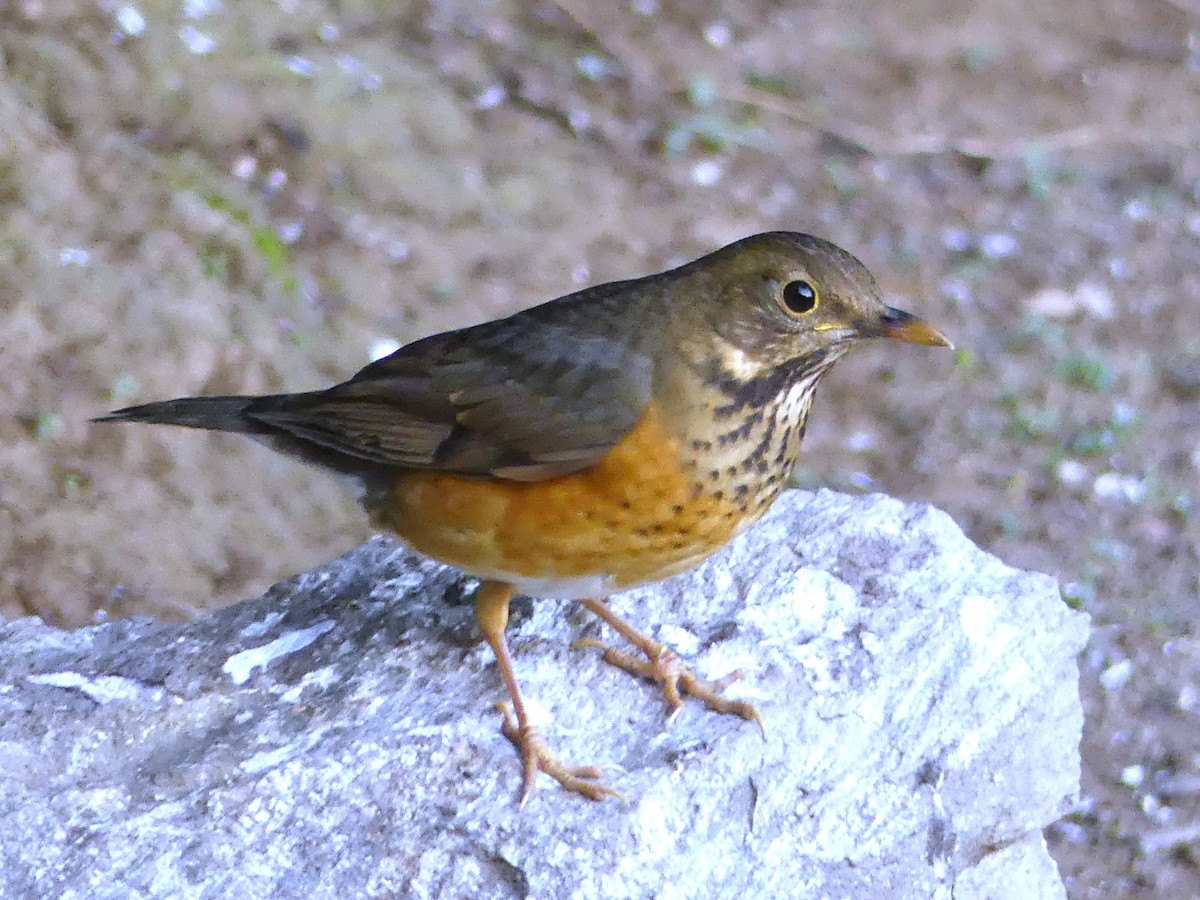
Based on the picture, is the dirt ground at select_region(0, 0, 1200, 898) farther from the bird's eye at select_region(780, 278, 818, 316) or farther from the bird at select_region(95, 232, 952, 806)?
the bird's eye at select_region(780, 278, 818, 316)

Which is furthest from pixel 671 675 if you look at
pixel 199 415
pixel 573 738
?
pixel 199 415

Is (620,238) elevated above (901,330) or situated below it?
below

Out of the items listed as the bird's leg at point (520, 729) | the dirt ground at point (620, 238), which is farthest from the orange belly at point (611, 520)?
the dirt ground at point (620, 238)

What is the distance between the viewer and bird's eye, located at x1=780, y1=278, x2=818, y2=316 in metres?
3.59

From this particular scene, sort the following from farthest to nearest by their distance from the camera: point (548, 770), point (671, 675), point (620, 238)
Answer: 1. point (620, 238)
2. point (671, 675)
3. point (548, 770)

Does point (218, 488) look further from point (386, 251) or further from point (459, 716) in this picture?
point (459, 716)

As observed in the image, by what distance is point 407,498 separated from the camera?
3875 mm

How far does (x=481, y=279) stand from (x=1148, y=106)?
5.32 meters

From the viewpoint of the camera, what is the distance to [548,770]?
3.56 meters

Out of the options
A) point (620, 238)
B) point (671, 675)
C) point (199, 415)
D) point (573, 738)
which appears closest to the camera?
point (573, 738)

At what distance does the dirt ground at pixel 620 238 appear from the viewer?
640cm

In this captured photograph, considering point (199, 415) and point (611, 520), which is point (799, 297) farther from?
point (199, 415)

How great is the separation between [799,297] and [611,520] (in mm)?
730

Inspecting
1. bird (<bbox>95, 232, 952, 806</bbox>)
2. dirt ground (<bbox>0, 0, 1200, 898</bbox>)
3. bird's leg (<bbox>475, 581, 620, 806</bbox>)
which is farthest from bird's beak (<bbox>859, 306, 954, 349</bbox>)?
dirt ground (<bbox>0, 0, 1200, 898</bbox>)
